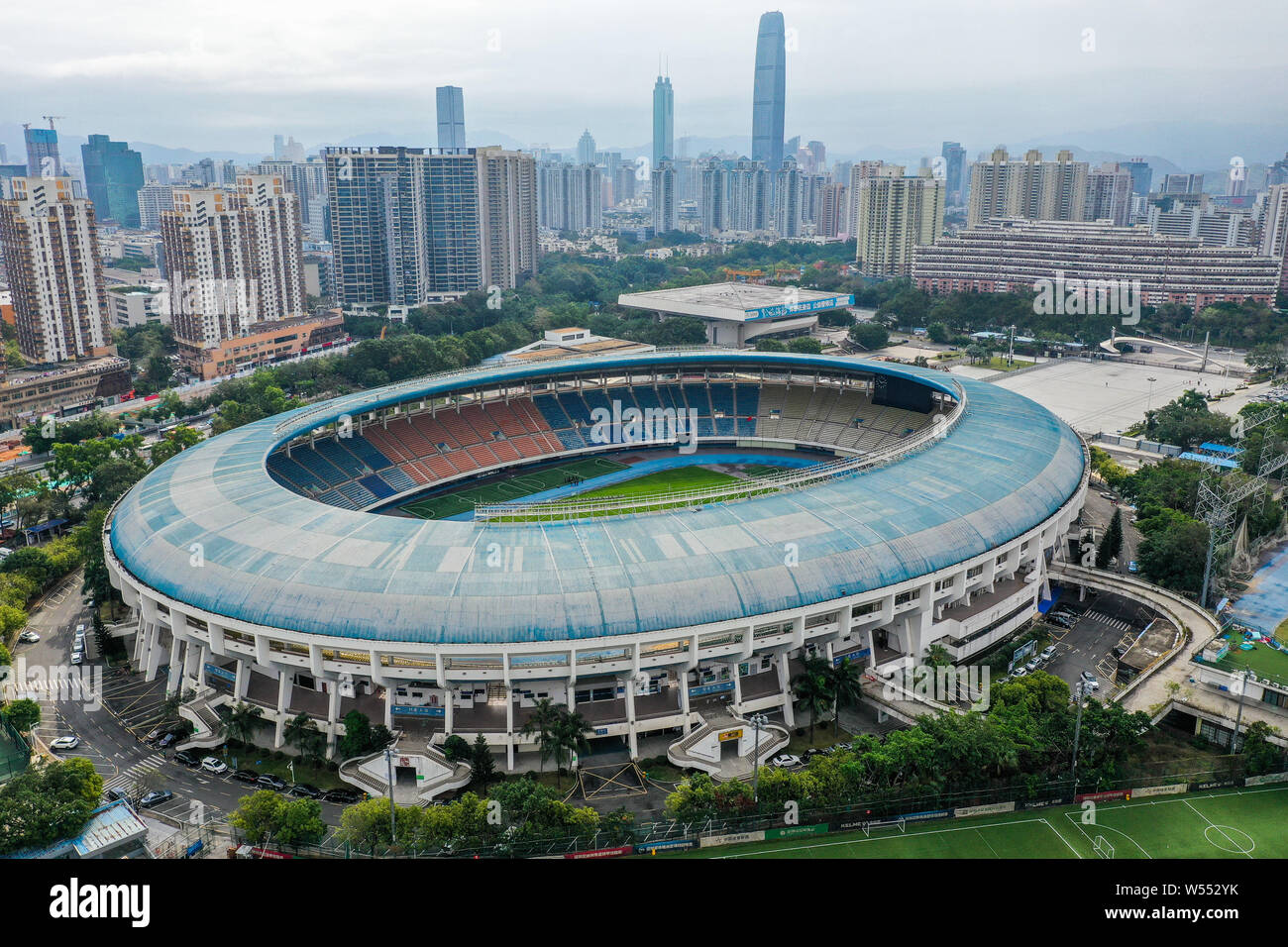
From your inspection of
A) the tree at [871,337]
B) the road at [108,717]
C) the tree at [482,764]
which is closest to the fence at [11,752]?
the road at [108,717]

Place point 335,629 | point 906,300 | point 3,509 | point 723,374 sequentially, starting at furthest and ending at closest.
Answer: point 906,300, point 723,374, point 3,509, point 335,629

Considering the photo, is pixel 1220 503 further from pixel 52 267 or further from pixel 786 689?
pixel 52 267

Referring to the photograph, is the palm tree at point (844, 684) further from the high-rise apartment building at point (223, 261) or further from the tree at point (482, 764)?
the high-rise apartment building at point (223, 261)

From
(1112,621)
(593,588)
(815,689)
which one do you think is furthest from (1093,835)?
(1112,621)

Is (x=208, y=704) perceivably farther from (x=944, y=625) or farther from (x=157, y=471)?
(x=944, y=625)

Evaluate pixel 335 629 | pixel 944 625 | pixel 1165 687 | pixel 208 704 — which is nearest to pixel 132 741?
pixel 208 704

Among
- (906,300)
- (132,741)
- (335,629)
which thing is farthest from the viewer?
(906,300)

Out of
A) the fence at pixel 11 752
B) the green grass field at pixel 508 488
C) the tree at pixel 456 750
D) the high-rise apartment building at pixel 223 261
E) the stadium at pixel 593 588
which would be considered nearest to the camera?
the tree at pixel 456 750

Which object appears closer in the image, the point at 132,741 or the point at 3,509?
the point at 132,741
